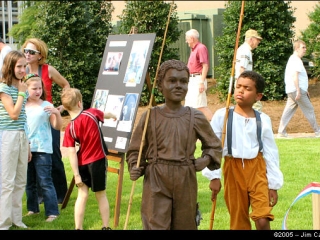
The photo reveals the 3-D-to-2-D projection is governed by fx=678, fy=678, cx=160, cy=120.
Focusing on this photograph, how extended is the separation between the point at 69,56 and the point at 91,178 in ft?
44.8

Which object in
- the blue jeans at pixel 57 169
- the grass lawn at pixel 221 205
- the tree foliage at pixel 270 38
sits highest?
the tree foliage at pixel 270 38

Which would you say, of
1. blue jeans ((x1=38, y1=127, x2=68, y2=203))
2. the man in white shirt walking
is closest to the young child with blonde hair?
blue jeans ((x1=38, y1=127, x2=68, y2=203))

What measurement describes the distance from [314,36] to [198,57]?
24.8 feet

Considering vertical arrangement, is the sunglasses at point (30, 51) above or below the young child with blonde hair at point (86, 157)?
above

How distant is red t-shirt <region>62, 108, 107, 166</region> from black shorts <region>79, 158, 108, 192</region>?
46 mm

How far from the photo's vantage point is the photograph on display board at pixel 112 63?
8023mm

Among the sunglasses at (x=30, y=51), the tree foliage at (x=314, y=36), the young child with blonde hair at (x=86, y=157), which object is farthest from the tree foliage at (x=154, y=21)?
the young child with blonde hair at (x=86, y=157)

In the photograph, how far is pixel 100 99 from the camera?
8055mm

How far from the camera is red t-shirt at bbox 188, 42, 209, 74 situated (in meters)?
13.1

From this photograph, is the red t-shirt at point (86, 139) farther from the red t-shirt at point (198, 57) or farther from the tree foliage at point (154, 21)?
the tree foliage at point (154, 21)

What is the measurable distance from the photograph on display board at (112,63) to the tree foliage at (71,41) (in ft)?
36.2

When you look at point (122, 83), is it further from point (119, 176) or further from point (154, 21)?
point (154, 21)

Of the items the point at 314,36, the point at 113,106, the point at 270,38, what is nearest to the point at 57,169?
the point at 113,106

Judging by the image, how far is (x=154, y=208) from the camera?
4953 mm
